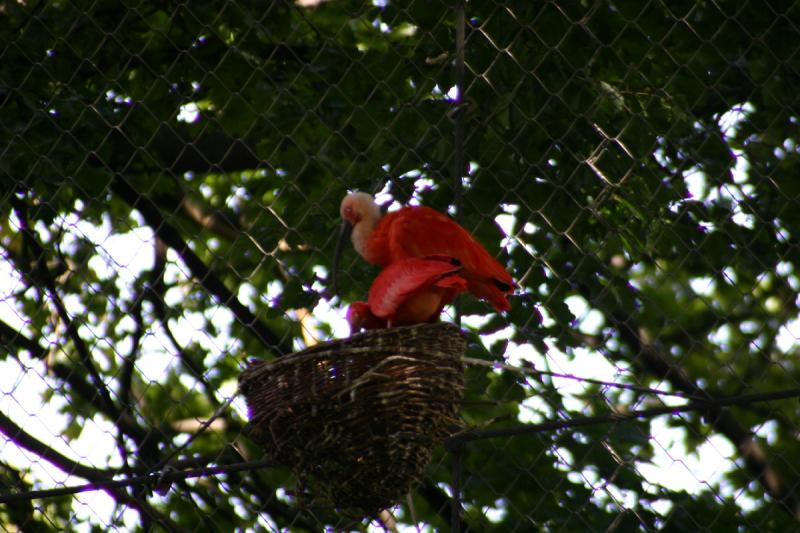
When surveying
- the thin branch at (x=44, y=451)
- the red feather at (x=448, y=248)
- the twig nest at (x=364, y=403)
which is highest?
the red feather at (x=448, y=248)

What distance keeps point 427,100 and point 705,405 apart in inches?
49.2

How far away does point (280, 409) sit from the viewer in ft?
8.71

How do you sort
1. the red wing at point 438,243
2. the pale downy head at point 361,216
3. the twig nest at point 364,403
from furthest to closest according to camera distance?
1. the pale downy head at point 361,216
2. the red wing at point 438,243
3. the twig nest at point 364,403

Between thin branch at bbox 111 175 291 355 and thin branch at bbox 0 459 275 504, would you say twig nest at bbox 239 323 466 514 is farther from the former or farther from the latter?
thin branch at bbox 111 175 291 355

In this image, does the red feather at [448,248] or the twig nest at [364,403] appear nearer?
the twig nest at [364,403]

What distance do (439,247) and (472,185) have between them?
0.82m

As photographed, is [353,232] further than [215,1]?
No

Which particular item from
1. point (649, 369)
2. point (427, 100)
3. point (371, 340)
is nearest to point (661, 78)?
point (427, 100)

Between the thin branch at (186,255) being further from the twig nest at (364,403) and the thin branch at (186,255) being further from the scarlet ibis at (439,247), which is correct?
the twig nest at (364,403)

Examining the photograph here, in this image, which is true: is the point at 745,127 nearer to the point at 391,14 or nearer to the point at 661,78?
the point at 661,78

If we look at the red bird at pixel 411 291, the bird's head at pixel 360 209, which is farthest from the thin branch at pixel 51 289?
the red bird at pixel 411 291

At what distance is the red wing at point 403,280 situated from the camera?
2.75 meters

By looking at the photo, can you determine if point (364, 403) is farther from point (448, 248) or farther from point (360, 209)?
point (360, 209)

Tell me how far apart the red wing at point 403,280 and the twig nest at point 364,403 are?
0.12 metres
